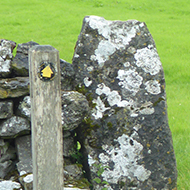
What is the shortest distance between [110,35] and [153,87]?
0.95 meters

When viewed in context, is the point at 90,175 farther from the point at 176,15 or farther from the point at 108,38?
the point at 176,15

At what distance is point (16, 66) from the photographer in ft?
12.9

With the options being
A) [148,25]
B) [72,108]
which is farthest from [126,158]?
[148,25]

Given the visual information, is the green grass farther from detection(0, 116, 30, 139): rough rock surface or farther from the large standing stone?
detection(0, 116, 30, 139): rough rock surface

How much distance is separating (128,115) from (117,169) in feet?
2.40

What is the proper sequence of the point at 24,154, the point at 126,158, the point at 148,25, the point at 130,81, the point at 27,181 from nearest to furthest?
1. the point at 27,181
2. the point at 24,154
3. the point at 126,158
4. the point at 130,81
5. the point at 148,25

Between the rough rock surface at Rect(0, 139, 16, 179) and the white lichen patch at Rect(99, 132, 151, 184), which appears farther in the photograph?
the white lichen patch at Rect(99, 132, 151, 184)

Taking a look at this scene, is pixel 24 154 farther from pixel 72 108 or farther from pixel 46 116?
pixel 46 116

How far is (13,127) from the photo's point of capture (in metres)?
3.70

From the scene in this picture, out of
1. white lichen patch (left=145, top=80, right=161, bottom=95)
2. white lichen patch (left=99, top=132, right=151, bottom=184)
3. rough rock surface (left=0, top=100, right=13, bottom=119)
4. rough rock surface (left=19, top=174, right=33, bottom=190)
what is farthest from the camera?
white lichen patch (left=145, top=80, right=161, bottom=95)

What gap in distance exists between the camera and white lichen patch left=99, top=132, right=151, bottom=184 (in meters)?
4.12

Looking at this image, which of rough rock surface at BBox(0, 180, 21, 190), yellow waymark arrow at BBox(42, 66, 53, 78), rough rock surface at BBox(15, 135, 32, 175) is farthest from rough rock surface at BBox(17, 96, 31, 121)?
yellow waymark arrow at BBox(42, 66, 53, 78)

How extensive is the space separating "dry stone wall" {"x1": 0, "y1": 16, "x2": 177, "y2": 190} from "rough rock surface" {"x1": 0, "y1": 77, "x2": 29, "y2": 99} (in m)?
0.01

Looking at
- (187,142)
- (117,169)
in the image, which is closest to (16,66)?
(117,169)
